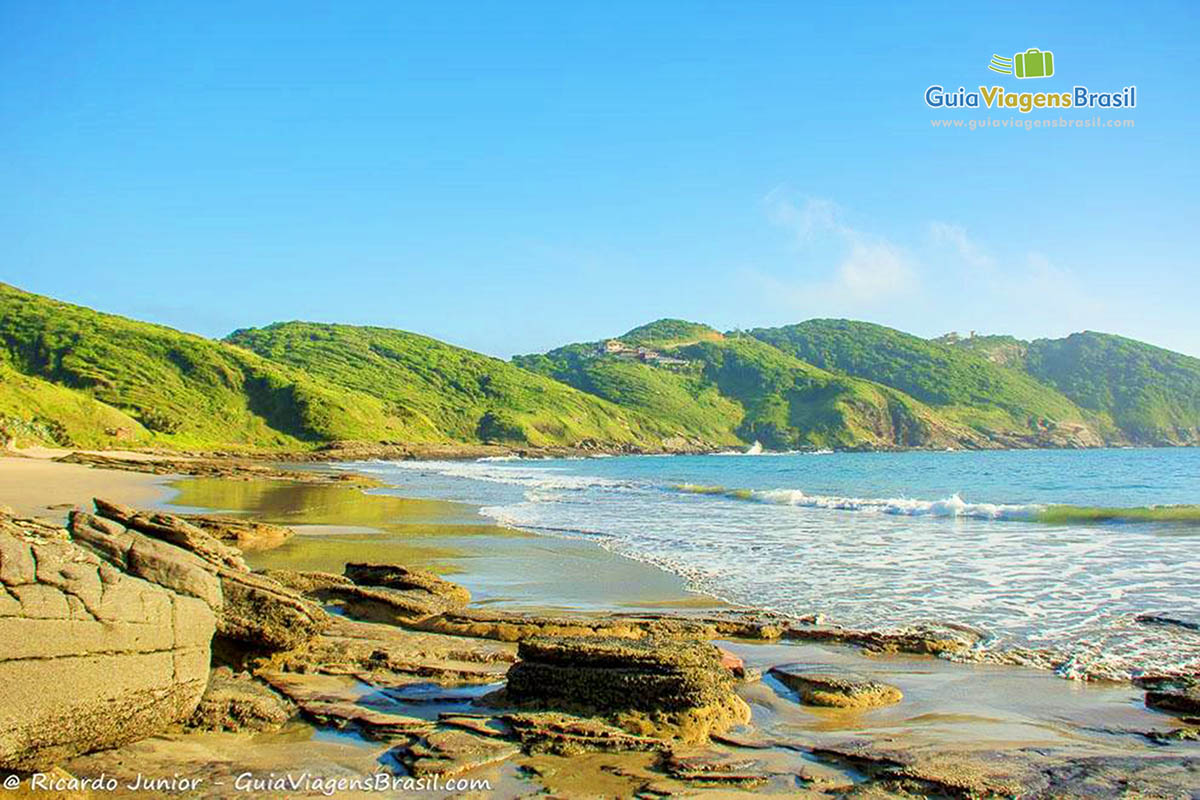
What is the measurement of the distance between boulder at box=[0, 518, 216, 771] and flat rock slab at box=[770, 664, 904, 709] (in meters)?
5.28

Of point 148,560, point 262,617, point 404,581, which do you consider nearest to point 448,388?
point 404,581

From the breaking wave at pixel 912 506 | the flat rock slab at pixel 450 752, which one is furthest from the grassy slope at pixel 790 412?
the flat rock slab at pixel 450 752

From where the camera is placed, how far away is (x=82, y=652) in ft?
17.0

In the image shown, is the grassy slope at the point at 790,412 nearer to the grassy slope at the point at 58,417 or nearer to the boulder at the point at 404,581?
the grassy slope at the point at 58,417

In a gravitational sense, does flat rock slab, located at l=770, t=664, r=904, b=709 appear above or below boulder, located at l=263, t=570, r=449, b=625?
below

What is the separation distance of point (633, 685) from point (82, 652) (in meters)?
3.91

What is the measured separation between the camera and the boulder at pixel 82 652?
4.92 m

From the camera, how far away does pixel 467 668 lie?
8.06 metres

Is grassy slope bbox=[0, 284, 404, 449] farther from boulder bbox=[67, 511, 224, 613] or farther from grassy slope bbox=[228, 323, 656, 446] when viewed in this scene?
boulder bbox=[67, 511, 224, 613]

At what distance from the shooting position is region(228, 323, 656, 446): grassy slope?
134750mm

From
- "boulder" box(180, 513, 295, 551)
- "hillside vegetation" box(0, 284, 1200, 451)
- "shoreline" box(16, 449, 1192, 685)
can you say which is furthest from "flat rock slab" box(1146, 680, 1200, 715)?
"hillside vegetation" box(0, 284, 1200, 451)

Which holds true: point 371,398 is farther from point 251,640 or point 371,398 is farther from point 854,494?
point 251,640

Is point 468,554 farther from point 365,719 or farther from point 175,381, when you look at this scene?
point 175,381

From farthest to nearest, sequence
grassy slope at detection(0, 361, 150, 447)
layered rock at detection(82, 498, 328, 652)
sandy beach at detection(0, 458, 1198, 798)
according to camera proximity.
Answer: grassy slope at detection(0, 361, 150, 447) → layered rock at detection(82, 498, 328, 652) → sandy beach at detection(0, 458, 1198, 798)
